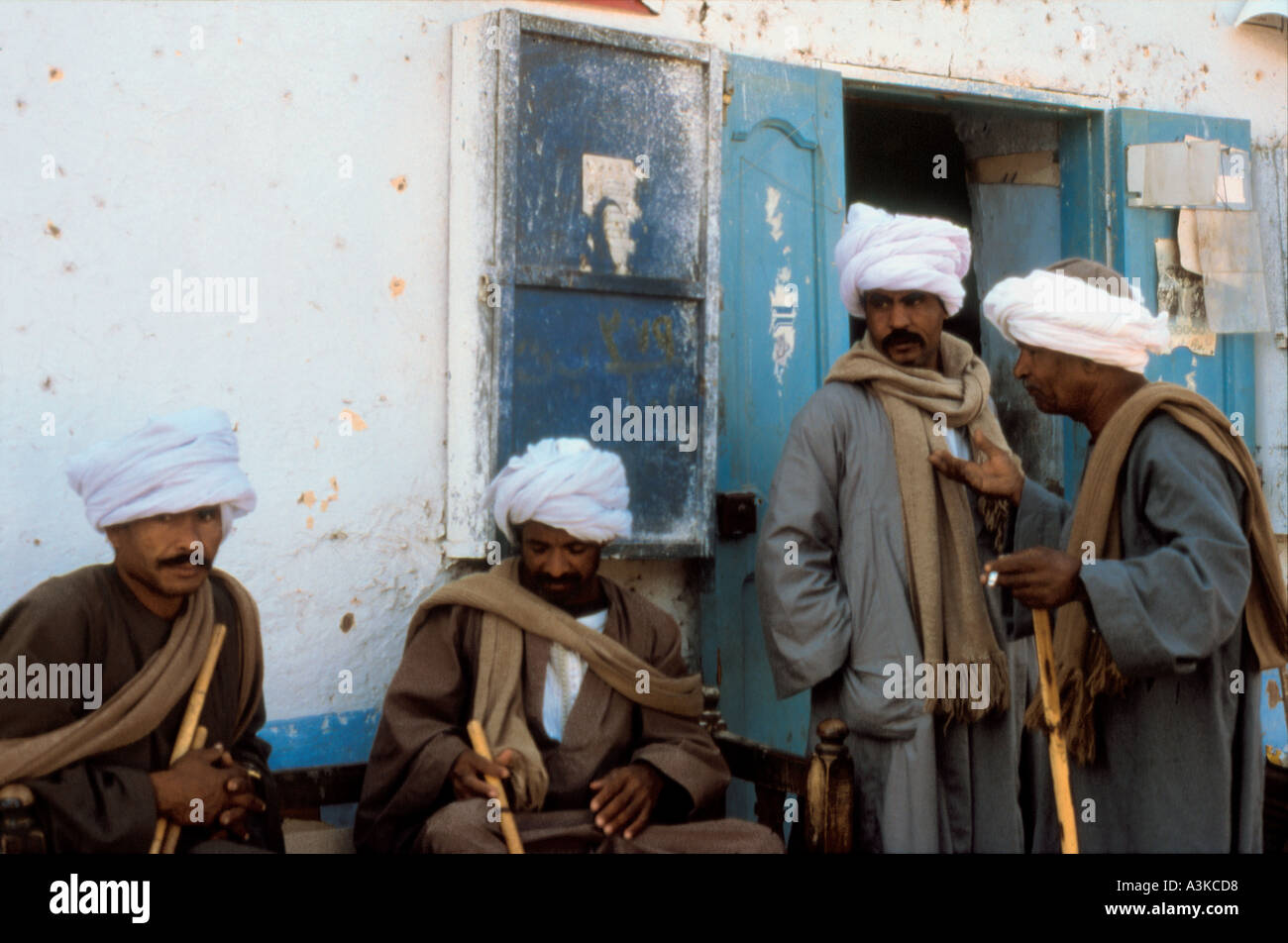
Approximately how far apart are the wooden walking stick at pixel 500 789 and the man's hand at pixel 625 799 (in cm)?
20

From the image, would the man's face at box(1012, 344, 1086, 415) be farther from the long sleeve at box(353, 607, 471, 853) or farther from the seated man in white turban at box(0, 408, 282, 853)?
the seated man in white turban at box(0, 408, 282, 853)

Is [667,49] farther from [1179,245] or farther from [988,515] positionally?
[1179,245]

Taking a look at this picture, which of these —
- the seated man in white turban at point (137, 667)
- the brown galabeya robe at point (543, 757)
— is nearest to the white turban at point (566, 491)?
the brown galabeya robe at point (543, 757)

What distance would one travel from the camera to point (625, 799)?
3.00 m

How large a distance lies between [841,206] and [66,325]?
8.16 ft

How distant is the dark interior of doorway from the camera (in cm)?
652

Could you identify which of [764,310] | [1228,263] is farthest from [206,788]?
[1228,263]

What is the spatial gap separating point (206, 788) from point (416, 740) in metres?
0.53

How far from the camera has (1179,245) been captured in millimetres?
5117

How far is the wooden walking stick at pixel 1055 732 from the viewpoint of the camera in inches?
115

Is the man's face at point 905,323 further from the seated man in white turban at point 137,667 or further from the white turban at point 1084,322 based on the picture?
the seated man in white turban at point 137,667

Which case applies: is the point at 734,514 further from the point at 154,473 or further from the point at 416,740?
the point at 154,473
